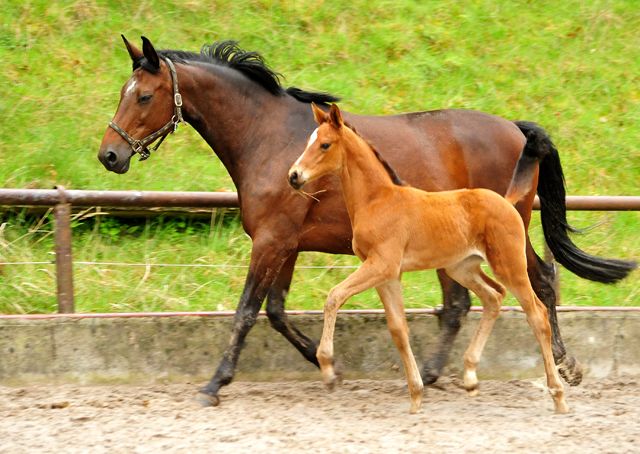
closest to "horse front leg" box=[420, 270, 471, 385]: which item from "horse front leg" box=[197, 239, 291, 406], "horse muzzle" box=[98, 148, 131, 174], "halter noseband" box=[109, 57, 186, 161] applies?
"horse front leg" box=[197, 239, 291, 406]

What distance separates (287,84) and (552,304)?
13.8 feet

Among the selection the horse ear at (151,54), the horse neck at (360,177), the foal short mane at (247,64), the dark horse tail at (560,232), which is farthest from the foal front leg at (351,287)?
the horse ear at (151,54)

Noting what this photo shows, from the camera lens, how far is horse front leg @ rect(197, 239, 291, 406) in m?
4.23

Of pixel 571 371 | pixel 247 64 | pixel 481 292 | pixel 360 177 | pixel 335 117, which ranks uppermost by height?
pixel 247 64

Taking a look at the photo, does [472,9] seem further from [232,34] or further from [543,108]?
[232,34]

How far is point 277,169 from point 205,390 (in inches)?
57.2

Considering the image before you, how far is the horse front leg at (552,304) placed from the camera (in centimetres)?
451

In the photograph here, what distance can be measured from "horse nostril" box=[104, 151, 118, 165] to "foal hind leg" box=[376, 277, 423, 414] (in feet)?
5.93

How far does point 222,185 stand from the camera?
21.6ft

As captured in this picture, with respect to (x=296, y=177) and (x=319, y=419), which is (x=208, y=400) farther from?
(x=296, y=177)

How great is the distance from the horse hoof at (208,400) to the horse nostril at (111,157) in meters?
1.54

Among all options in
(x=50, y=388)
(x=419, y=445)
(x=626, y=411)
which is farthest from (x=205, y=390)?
(x=626, y=411)

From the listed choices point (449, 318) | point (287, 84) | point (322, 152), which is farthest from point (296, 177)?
point (287, 84)

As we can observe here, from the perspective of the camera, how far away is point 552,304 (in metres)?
4.68
